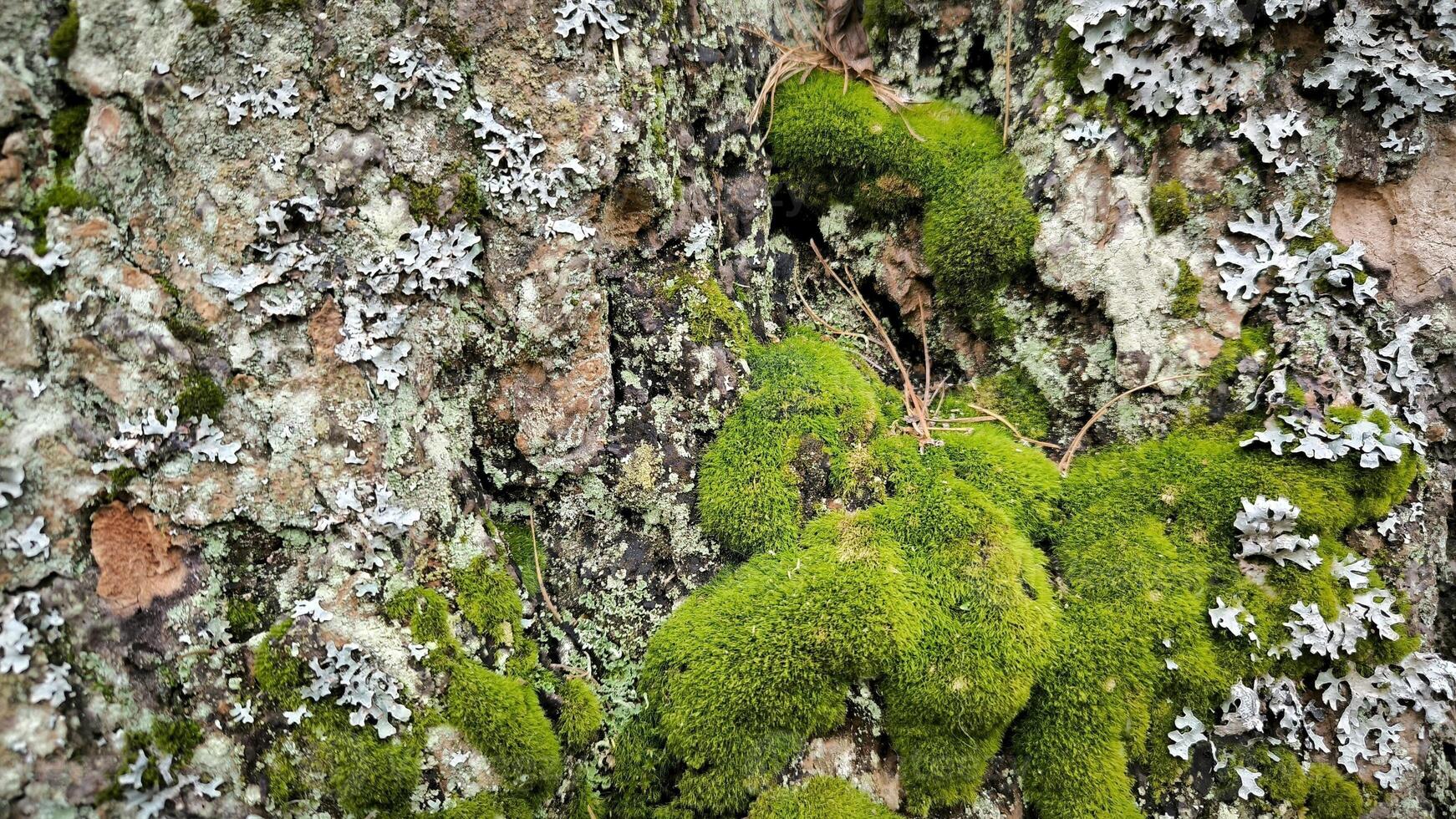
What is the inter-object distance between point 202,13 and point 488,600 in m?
2.27

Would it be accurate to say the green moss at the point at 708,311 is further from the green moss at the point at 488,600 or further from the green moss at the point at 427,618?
the green moss at the point at 427,618

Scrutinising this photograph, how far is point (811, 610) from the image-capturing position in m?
2.63

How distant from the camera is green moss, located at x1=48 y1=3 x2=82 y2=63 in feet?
7.13

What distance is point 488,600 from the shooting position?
102 inches

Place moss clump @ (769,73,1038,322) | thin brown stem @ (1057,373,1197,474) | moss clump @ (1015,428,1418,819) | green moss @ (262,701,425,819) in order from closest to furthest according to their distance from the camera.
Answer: green moss @ (262,701,425,819) < moss clump @ (1015,428,1418,819) < thin brown stem @ (1057,373,1197,474) < moss clump @ (769,73,1038,322)

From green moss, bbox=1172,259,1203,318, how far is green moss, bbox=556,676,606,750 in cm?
289

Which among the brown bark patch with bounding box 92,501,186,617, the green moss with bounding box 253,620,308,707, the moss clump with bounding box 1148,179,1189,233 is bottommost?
the green moss with bounding box 253,620,308,707

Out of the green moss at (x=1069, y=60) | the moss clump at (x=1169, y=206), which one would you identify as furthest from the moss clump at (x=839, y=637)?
the green moss at (x=1069, y=60)

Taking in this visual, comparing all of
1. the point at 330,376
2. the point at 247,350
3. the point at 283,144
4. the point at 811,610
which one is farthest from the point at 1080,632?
the point at 283,144

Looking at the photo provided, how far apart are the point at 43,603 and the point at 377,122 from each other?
1860 millimetres

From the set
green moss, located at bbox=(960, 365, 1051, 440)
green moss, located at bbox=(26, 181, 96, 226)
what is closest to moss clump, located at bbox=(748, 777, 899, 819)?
green moss, located at bbox=(960, 365, 1051, 440)

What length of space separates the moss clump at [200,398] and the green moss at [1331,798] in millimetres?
4223

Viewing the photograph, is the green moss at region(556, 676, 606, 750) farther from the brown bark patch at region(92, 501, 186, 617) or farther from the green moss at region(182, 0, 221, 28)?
the green moss at region(182, 0, 221, 28)

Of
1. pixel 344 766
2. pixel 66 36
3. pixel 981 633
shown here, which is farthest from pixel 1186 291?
pixel 66 36
